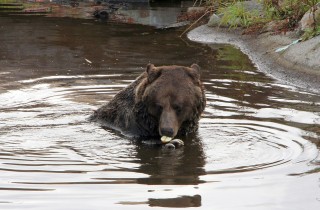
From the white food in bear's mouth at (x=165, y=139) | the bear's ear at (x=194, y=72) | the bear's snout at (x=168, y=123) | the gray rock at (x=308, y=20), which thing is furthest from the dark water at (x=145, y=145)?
the gray rock at (x=308, y=20)

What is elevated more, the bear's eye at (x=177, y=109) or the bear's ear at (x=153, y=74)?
the bear's ear at (x=153, y=74)

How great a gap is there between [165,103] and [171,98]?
74 mm

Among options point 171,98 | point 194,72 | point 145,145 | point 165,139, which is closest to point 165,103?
point 171,98

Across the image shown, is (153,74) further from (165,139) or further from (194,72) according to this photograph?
(165,139)

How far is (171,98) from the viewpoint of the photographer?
23.9 ft

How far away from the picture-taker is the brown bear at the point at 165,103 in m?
7.28

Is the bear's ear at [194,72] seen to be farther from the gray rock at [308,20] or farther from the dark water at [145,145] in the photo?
the gray rock at [308,20]

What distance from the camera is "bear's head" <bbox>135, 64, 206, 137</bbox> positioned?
7254mm

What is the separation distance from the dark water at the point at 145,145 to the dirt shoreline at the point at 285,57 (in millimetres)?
265

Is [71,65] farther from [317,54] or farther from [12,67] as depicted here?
[317,54]

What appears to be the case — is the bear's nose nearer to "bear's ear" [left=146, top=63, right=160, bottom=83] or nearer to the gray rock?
"bear's ear" [left=146, top=63, right=160, bottom=83]

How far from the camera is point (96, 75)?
12.0 m

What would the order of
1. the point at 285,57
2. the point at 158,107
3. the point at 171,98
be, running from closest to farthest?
the point at 171,98, the point at 158,107, the point at 285,57

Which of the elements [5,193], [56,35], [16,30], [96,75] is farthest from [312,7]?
[5,193]
